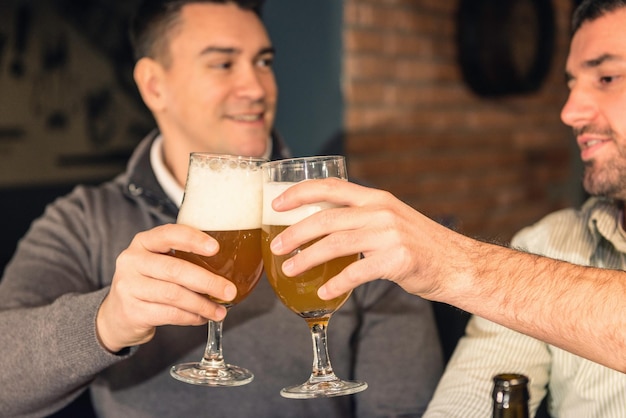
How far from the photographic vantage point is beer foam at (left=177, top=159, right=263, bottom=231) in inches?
48.3

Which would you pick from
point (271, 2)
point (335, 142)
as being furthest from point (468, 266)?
point (271, 2)

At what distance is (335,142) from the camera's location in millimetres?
2994

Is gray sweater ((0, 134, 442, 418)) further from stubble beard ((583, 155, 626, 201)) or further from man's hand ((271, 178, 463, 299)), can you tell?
man's hand ((271, 178, 463, 299))

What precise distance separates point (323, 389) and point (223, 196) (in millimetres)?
304

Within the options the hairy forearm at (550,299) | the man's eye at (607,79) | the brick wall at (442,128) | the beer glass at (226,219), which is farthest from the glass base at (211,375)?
the brick wall at (442,128)

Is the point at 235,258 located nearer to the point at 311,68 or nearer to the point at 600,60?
the point at 600,60

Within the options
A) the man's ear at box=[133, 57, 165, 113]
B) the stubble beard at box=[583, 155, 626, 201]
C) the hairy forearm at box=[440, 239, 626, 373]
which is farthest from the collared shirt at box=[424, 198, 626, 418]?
the man's ear at box=[133, 57, 165, 113]

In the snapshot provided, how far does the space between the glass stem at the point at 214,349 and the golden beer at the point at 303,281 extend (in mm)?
136

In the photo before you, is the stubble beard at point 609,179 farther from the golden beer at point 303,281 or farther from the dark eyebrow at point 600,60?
the golden beer at point 303,281

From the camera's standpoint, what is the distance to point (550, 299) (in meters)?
1.18

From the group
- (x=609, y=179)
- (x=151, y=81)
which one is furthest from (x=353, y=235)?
(x=151, y=81)

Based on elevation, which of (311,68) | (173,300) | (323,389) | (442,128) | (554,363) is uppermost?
(311,68)

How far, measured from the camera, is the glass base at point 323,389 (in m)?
1.13

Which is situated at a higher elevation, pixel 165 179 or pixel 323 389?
pixel 165 179
